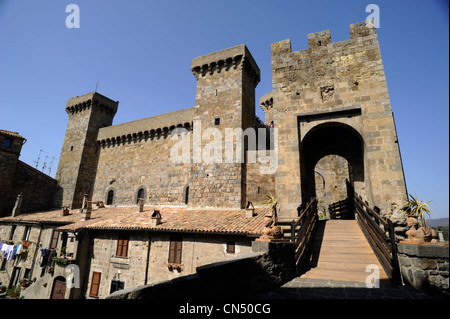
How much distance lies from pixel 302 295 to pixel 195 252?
7.96 m

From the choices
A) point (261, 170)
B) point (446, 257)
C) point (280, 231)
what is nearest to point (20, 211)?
point (261, 170)

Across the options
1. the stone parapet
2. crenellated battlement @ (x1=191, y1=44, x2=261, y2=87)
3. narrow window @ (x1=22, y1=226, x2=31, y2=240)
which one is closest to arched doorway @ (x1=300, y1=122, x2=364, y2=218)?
crenellated battlement @ (x1=191, y1=44, x2=261, y2=87)

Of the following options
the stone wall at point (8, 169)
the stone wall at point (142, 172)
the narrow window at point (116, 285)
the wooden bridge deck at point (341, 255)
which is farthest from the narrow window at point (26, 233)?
the wooden bridge deck at point (341, 255)

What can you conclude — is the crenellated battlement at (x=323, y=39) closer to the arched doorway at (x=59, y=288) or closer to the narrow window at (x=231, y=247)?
the narrow window at (x=231, y=247)

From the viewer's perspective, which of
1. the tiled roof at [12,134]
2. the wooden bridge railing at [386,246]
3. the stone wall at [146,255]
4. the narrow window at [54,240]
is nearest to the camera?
the wooden bridge railing at [386,246]

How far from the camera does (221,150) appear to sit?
50.5 feet

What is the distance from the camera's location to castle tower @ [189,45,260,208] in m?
14.7

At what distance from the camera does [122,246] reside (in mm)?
14047

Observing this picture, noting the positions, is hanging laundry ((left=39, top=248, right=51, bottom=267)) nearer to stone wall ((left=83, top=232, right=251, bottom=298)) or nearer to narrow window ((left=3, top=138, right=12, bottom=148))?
stone wall ((left=83, top=232, right=251, bottom=298))

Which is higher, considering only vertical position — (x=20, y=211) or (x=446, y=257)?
(x=20, y=211)

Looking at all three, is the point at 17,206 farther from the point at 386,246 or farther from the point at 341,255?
the point at 386,246

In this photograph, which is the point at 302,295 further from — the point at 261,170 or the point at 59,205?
the point at 59,205

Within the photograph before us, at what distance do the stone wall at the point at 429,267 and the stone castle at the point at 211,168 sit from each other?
11.1 feet

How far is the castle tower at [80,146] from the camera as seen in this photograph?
2320 cm
